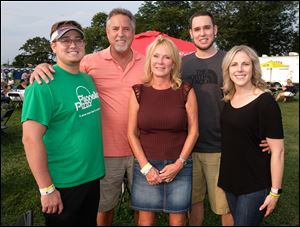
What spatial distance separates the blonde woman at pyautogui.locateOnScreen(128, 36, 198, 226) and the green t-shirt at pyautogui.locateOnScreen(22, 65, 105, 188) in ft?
1.32

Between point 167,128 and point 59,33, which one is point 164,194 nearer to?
point 167,128

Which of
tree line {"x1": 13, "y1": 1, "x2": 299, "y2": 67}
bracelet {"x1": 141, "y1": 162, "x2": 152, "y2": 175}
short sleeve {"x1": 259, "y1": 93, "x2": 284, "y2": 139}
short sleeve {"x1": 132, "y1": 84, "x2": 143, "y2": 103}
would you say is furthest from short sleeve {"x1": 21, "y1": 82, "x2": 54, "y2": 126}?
tree line {"x1": 13, "y1": 1, "x2": 299, "y2": 67}

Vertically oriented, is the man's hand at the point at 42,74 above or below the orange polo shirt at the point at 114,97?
above

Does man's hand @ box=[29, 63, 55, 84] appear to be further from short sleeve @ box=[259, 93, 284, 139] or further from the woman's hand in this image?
short sleeve @ box=[259, 93, 284, 139]

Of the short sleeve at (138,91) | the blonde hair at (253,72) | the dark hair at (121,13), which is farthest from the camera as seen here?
the dark hair at (121,13)

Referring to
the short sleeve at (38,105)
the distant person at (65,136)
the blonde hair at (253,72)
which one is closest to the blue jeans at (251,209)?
the blonde hair at (253,72)

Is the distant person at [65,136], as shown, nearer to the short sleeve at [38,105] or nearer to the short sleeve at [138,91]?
the short sleeve at [38,105]

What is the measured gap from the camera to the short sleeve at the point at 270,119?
2.24 metres

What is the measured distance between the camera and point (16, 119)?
12.1 meters

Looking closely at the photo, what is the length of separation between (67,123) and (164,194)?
3.41ft

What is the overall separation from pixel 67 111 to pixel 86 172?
0.54m

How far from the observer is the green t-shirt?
88.7 inches

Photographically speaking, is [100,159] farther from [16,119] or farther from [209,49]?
[16,119]

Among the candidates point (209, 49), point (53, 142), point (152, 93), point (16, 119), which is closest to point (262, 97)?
point (152, 93)
